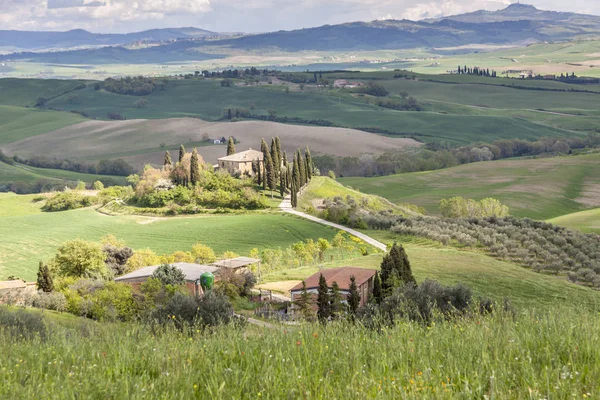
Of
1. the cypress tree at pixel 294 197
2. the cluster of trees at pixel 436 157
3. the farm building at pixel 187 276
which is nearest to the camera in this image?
the farm building at pixel 187 276

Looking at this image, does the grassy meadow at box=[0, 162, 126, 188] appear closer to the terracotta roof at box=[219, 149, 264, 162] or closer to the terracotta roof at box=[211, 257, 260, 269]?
the terracotta roof at box=[219, 149, 264, 162]

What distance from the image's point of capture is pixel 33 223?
99.8m

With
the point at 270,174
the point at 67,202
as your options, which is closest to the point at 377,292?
the point at 270,174

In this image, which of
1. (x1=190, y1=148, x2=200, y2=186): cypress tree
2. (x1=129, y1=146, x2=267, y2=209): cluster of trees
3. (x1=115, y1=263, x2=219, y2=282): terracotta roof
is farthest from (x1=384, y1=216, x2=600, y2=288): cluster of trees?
(x1=115, y1=263, x2=219, y2=282): terracotta roof

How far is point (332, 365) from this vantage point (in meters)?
11.5

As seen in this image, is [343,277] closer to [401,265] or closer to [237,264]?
[401,265]

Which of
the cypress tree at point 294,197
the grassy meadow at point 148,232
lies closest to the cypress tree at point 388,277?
the grassy meadow at point 148,232

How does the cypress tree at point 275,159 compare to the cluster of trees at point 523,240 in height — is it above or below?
above

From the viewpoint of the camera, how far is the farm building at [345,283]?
172 ft

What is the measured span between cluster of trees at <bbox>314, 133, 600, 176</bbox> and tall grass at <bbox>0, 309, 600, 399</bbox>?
518ft

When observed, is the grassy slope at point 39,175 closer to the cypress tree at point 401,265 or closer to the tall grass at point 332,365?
the cypress tree at point 401,265

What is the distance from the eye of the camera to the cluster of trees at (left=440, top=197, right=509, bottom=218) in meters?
118

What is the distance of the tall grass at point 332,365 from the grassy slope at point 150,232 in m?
65.4

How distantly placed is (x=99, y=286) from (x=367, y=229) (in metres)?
44.7
